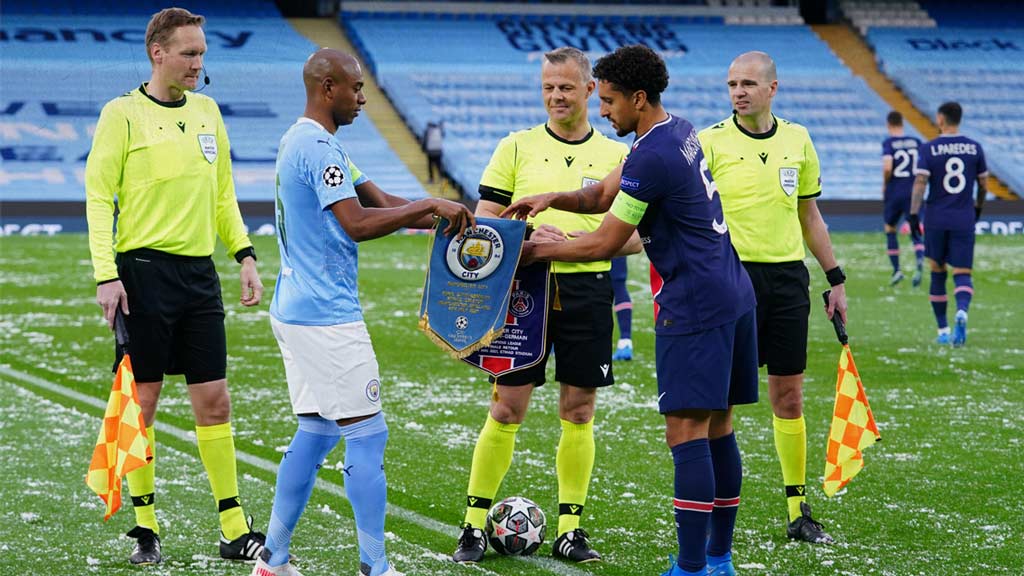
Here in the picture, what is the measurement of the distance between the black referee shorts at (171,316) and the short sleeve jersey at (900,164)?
15716 mm

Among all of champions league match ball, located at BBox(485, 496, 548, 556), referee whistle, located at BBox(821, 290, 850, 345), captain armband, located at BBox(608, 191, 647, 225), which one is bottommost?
champions league match ball, located at BBox(485, 496, 548, 556)

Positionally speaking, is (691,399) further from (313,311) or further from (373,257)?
(373,257)

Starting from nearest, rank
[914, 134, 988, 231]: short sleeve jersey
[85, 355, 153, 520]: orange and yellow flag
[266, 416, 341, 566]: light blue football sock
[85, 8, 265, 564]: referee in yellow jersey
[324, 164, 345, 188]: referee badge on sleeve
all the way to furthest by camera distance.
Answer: [324, 164, 345, 188]: referee badge on sleeve
[266, 416, 341, 566]: light blue football sock
[85, 355, 153, 520]: orange and yellow flag
[85, 8, 265, 564]: referee in yellow jersey
[914, 134, 988, 231]: short sleeve jersey

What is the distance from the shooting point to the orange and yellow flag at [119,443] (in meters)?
5.06

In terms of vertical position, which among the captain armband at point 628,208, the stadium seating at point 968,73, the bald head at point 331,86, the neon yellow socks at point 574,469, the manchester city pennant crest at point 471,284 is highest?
the stadium seating at point 968,73

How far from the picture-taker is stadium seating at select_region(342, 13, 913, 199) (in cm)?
3419

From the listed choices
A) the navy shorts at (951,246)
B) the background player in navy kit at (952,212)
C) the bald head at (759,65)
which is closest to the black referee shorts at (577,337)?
the bald head at (759,65)

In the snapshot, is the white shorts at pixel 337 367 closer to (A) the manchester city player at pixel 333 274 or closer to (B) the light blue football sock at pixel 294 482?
(A) the manchester city player at pixel 333 274

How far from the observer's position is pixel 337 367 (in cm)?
468

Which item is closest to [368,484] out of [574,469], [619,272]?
[574,469]

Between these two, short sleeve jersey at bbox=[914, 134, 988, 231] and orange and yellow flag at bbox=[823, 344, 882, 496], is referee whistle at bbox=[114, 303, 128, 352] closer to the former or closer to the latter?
orange and yellow flag at bbox=[823, 344, 882, 496]

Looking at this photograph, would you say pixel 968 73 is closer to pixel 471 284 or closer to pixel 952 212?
pixel 952 212

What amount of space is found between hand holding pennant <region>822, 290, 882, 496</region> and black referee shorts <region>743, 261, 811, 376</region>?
20cm

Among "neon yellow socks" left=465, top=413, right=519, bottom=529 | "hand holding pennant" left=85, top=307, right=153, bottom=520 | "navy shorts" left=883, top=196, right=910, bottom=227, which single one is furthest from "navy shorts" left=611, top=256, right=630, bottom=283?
"navy shorts" left=883, top=196, right=910, bottom=227
